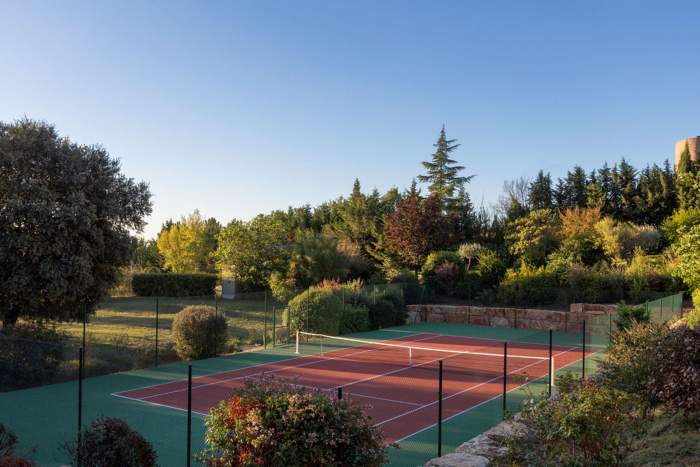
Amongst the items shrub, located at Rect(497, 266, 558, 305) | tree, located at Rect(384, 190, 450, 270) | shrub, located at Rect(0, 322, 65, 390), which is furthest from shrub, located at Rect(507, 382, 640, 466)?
tree, located at Rect(384, 190, 450, 270)

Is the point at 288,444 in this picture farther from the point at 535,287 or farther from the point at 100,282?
the point at 535,287

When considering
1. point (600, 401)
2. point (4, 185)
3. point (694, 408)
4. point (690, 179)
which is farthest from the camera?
point (690, 179)

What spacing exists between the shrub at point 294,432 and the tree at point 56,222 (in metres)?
10.8

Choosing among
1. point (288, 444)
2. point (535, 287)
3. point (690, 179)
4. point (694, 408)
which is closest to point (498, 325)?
point (535, 287)

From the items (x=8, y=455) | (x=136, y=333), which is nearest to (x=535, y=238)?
(x=136, y=333)

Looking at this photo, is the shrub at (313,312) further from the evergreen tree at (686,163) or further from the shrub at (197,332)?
the evergreen tree at (686,163)

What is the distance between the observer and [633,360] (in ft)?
37.5

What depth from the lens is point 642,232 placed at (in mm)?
32188

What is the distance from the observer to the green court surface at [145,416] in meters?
9.45

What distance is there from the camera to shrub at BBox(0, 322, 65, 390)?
1330cm

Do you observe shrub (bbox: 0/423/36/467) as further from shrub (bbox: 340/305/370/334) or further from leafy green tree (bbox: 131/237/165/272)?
leafy green tree (bbox: 131/237/165/272)

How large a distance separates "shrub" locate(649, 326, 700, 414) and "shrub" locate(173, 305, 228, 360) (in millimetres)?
12682

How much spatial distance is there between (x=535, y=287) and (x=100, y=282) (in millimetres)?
20927

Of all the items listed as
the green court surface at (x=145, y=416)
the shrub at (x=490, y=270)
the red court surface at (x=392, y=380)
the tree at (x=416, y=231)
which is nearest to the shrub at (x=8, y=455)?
the green court surface at (x=145, y=416)
